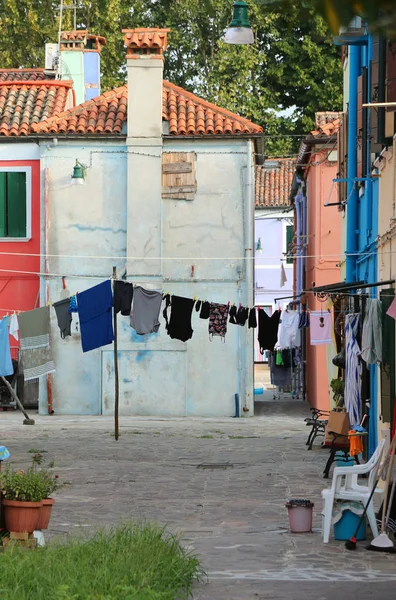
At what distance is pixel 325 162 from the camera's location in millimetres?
29078

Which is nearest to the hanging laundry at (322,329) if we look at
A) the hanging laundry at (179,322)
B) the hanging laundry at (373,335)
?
the hanging laundry at (179,322)

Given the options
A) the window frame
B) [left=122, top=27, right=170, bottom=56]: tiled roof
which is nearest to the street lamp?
[left=122, top=27, right=170, bottom=56]: tiled roof

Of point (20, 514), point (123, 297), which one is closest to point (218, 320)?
point (123, 297)

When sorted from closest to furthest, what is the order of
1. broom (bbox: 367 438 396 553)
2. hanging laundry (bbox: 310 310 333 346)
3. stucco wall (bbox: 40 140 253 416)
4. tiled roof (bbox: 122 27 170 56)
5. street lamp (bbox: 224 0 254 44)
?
broom (bbox: 367 438 396 553), street lamp (bbox: 224 0 254 44), hanging laundry (bbox: 310 310 333 346), stucco wall (bbox: 40 140 253 416), tiled roof (bbox: 122 27 170 56)

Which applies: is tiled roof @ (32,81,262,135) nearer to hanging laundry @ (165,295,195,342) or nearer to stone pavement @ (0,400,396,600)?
hanging laundry @ (165,295,195,342)

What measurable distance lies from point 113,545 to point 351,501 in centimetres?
296

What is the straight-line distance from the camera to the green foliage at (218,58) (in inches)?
1693

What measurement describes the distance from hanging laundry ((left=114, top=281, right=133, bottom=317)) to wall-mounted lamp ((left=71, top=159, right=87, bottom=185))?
5724 millimetres

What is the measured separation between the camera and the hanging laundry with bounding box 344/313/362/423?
16953 millimetres

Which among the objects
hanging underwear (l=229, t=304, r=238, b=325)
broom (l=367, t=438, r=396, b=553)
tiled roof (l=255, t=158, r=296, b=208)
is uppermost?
tiled roof (l=255, t=158, r=296, b=208)

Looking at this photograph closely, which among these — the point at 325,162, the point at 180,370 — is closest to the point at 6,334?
the point at 180,370

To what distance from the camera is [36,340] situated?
22.3 metres

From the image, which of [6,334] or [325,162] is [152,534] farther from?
[325,162]

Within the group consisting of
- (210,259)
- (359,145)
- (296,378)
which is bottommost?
(296,378)
